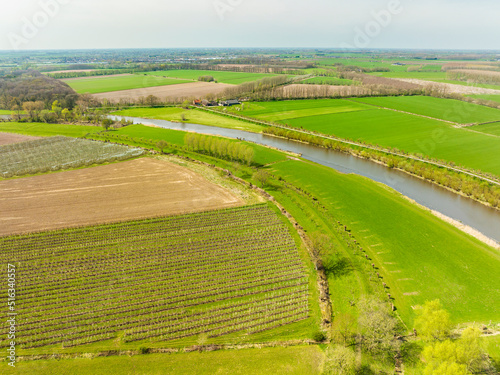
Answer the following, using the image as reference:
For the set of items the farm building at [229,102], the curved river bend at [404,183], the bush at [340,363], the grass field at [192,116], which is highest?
the farm building at [229,102]

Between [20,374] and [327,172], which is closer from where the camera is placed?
[20,374]

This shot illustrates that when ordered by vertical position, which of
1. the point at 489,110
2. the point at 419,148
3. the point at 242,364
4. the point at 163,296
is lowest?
the point at 242,364

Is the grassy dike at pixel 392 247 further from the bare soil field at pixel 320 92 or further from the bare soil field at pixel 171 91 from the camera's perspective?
the bare soil field at pixel 171 91

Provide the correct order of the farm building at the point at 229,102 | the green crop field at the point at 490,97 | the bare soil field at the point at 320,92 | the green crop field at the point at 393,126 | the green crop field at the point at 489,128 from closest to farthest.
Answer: the green crop field at the point at 393,126 → the green crop field at the point at 489,128 → the green crop field at the point at 490,97 → the farm building at the point at 229,102 → the bare soil field at the point at 320,92

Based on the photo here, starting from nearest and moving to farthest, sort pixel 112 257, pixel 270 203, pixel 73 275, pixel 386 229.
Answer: pixel 73 275 < pixel 112 257 < pixel 386 229 < pixel 270 203

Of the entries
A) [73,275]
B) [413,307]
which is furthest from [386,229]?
[73,275]

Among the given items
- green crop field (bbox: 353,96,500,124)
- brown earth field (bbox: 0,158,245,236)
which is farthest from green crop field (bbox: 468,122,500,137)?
brown earth field (bbox: 0,158,245,236)

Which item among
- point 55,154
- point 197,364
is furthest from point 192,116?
point 197,364

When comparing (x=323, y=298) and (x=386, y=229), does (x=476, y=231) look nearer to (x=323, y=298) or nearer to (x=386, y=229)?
(x=386, y=229)

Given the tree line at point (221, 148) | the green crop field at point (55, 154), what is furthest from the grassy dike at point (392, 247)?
the green crop field at point (55, 154)
